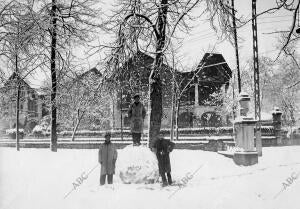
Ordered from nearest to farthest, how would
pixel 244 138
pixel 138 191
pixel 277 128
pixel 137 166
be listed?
pixel 138 191 < pixel 137 166 < pixel 244 138 < pixel 277 128

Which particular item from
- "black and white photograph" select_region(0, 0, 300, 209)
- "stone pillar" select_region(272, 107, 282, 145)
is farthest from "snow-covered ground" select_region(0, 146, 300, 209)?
"stone pillar" select_region(272, 107, 282, 145)

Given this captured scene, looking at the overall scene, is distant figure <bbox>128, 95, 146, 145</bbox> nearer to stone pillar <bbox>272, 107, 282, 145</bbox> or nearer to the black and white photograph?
the black and white photograph

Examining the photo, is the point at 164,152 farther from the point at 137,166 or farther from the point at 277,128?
the point at 277,128

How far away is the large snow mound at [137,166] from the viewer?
9.84m

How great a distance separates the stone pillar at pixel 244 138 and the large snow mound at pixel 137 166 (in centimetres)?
605

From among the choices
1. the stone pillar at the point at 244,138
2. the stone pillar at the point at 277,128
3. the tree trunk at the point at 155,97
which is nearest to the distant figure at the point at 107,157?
the tree trunk at the point at 155,97

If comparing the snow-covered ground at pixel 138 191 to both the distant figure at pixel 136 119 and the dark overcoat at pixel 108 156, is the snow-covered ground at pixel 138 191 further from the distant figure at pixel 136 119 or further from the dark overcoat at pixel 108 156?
the distant figure at pixel 136 119

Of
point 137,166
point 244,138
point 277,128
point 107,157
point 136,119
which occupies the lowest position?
point 137,166

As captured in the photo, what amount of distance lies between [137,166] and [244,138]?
675 cm

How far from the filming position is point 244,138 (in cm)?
1500

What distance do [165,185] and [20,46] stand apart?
19.8 ft

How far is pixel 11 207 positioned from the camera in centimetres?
663

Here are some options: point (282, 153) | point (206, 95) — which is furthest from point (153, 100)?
point (206, 95)

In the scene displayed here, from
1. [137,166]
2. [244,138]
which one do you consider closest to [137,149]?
[137,166]
